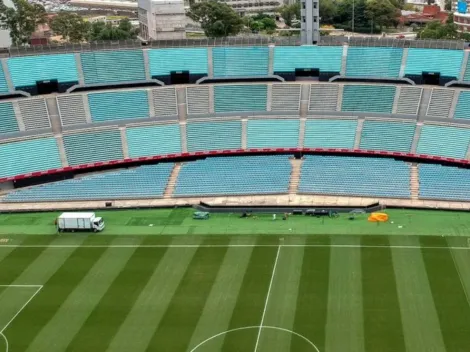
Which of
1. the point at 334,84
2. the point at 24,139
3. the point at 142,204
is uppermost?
the point at 334,84

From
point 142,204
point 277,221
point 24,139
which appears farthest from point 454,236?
point 24,139

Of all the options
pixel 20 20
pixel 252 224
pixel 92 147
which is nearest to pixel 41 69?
pixel 92 147

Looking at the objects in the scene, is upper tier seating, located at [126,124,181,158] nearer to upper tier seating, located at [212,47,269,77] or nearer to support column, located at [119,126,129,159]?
support column, located at [119,126,129,159]

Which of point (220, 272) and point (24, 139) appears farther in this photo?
point (24, 139)

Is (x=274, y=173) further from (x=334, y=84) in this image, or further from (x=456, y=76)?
(x=456, y=76)

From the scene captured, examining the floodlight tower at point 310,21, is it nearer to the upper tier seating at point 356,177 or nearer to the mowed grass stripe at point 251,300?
the upper tier seating at point 356,177

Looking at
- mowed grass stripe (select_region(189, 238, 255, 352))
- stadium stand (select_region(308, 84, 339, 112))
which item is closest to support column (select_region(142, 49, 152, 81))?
stadium stand (select_region(308, 84, 339, 112))

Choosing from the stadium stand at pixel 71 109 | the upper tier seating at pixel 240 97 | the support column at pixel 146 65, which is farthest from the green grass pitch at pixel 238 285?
the support column at pixel 146 65
